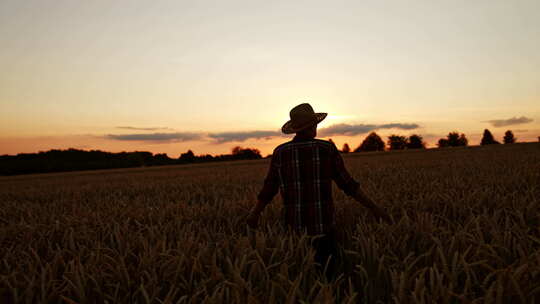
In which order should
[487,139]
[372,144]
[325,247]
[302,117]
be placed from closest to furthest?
[302,117] → [325,247] → [372,144] → [487,139]

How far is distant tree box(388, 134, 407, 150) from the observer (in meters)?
80.6

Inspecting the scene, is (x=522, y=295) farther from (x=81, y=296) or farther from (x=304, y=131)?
(x=81, y=296)

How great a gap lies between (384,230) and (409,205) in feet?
6.31

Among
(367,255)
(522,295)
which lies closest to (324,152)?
(367,255)

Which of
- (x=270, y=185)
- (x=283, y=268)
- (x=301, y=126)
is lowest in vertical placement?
(x=283, y=268)

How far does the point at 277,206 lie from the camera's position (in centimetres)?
480

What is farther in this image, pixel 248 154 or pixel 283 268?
pixel 248 154

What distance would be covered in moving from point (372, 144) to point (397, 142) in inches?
270

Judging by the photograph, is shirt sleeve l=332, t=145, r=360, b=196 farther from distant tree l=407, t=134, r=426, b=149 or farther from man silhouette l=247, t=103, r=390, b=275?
distant tree l=407, t=134, r=426, b=149

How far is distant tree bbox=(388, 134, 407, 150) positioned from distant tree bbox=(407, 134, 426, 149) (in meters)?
1.59

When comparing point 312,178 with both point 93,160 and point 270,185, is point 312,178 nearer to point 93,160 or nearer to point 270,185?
point 270,185

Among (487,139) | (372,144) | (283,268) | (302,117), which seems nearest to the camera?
(283,268)

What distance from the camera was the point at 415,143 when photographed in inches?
3150

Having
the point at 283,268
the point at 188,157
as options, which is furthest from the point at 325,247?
the point at 188,157
